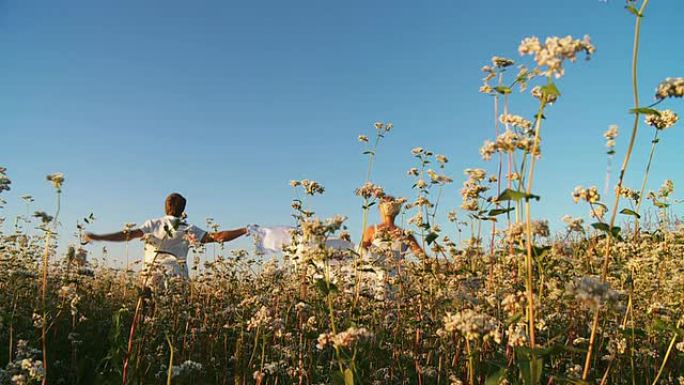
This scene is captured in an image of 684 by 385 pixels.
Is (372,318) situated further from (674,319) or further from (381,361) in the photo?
(674,319)

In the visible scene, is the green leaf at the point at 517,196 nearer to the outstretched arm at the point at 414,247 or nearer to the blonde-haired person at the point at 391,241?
the blonde-haired person at the point at 391,241

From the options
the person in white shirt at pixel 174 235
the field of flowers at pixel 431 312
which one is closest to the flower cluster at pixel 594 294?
the field of flowers at pixel 431 312

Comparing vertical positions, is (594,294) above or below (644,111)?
below

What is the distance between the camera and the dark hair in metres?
10.4

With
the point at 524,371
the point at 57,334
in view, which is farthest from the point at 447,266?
the point at 57,334

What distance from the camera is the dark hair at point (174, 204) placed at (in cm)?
1041

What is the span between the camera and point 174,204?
10.4 m

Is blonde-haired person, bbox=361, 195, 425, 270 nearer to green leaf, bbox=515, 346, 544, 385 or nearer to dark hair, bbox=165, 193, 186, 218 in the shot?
green leaf, bbox=515, 346, 544, 385

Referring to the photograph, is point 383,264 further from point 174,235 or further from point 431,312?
point 174,235

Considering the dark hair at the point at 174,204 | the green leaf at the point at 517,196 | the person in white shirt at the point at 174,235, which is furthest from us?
the dark hair at the point at 174,204

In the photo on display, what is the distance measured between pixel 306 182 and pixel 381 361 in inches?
80.2

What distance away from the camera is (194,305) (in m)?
6.81

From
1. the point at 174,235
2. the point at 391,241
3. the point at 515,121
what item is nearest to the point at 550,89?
the point at 515,121

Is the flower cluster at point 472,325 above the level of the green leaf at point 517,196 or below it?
below
